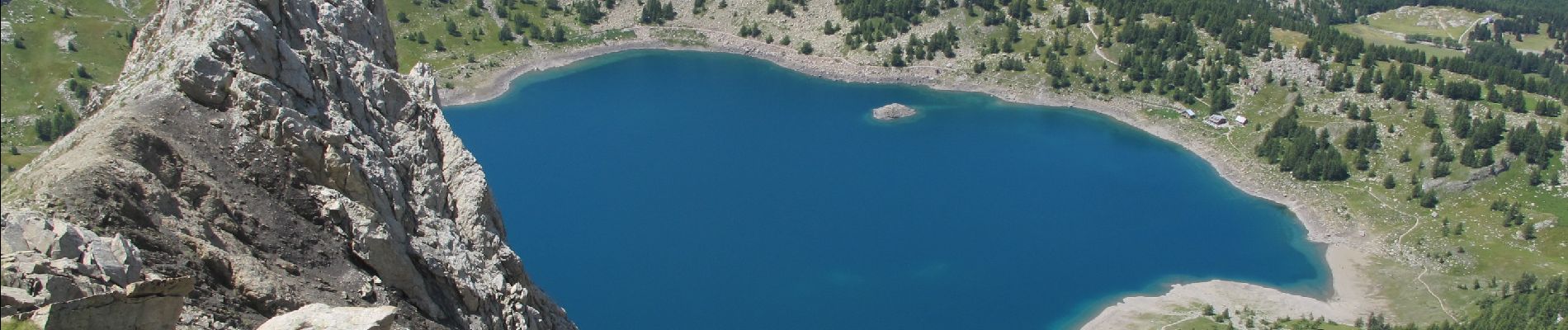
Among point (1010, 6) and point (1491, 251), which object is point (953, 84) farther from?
point (1491, 251)

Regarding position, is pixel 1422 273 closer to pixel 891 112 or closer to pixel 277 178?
pixel 891 112

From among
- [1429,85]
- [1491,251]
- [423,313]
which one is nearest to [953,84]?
[1429,85]

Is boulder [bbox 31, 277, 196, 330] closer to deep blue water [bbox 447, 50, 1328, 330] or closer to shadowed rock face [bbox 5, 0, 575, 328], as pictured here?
shadowed rock face [bbox 5, 0, 575, 328]

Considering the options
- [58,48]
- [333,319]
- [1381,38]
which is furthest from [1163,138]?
[333,319]

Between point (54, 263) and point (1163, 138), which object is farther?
point (1163, 138)

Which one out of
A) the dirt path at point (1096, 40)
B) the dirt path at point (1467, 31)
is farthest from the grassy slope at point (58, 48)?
the dirt path at point (1467, 31)

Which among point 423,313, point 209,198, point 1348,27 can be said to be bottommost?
point 1348,27
